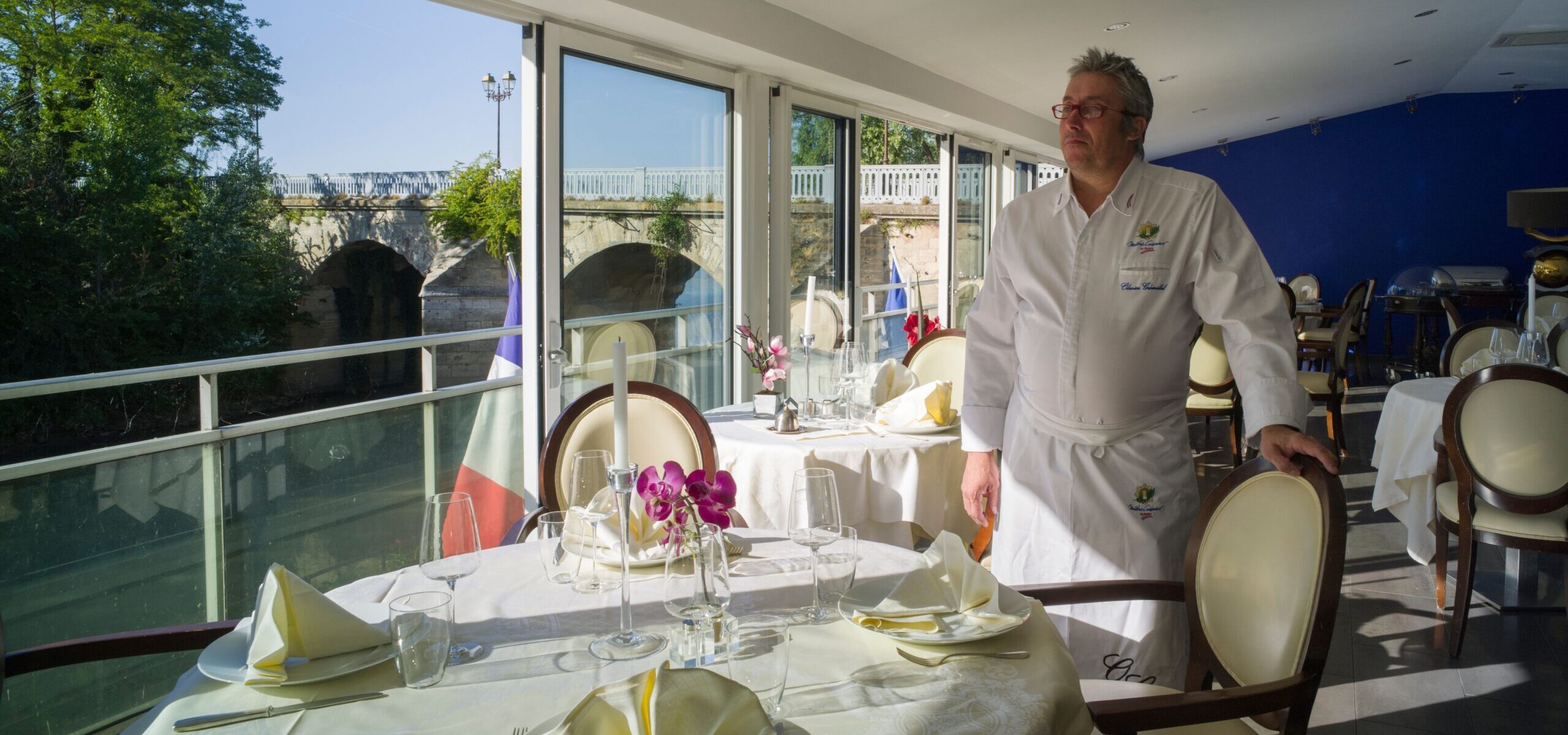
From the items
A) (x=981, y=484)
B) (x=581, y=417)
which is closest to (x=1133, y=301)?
(x=981, y=484)

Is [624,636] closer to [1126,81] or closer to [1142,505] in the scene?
[1142,505]

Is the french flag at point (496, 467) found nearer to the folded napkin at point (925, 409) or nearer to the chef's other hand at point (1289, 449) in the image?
the folded napkin at point (925, 409)

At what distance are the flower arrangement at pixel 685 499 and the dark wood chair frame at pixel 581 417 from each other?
3.13ft

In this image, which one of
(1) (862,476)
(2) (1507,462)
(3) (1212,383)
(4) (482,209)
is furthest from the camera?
(4) (482,209)

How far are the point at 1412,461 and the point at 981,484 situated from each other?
8.75 feet

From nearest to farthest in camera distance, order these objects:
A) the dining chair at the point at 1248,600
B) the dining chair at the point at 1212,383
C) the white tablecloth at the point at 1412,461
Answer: the dining chair at the point at 1248,600, the white tablecloth at the point at 1412,461, the dining chair at the point at 1212,383

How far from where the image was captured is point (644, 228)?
4.70m

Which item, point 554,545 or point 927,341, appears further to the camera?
point 927,341

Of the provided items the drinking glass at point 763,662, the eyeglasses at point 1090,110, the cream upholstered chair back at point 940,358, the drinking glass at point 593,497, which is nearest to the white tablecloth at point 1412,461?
the cream upholstered chair back at point 940,358

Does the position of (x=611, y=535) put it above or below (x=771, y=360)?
below

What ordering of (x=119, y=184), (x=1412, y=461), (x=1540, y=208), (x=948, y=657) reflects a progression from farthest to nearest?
(x=119, y=184) < (x=1540, y=208) < (x=1412, y=461) < (x=948, y=657)

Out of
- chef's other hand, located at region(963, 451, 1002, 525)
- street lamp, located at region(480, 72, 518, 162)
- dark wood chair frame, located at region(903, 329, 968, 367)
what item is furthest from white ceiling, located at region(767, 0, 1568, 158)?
street lamp, located at region(480, 72, 518, 162)

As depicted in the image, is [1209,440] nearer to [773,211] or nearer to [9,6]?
[773,211]

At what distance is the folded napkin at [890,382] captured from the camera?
3.48 metres
